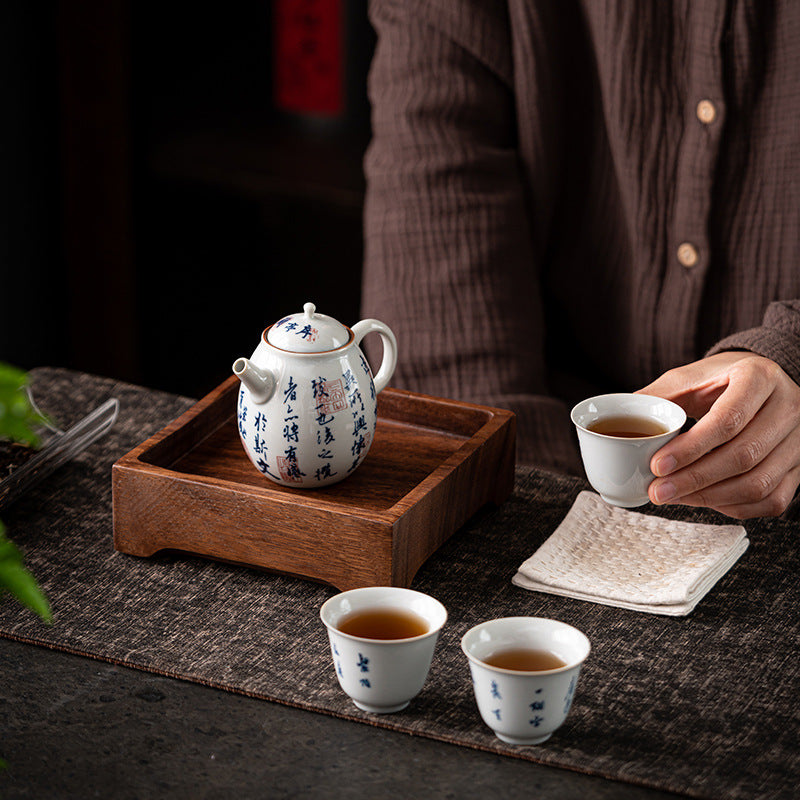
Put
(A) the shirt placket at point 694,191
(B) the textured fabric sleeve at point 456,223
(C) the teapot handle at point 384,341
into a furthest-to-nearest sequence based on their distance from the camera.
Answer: (B) the textured fabric sleeve at point 456,223 < (A) the shirt placket at point 694,191 < (C) the teapot handle at point 384,341

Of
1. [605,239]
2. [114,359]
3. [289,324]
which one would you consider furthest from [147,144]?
[289,324]

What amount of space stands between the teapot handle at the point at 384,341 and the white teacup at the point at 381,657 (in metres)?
0.32

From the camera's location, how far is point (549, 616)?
Result: 3.56 ft

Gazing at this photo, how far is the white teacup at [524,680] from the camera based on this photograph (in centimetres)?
87

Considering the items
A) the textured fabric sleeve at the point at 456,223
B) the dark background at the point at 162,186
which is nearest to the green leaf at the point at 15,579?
the textured fabric sleeve at the point at 456,223

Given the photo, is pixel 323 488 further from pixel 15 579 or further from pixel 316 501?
pixel 15 579

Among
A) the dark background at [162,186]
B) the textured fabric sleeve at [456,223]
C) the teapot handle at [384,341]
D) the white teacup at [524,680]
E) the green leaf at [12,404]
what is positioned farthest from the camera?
the dark background at [162,186]

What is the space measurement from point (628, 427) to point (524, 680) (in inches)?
15.0

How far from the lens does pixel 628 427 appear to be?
1.17 meters

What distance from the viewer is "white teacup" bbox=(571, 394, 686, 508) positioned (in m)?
1.09

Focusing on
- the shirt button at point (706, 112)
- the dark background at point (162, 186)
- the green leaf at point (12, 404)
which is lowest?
the dark background at point (162, 186)

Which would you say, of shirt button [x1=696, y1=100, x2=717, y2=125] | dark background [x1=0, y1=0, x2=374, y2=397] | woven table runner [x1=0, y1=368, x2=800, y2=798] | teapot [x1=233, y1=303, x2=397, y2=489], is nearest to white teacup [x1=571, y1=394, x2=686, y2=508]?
woven table runner [x1=0, y1=368, x2=800, y2=798]

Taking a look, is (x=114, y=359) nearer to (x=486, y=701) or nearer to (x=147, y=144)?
(x=147, y=144)

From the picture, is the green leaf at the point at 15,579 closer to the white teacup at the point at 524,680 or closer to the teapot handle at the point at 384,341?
the white teacup at the point at 524,680
